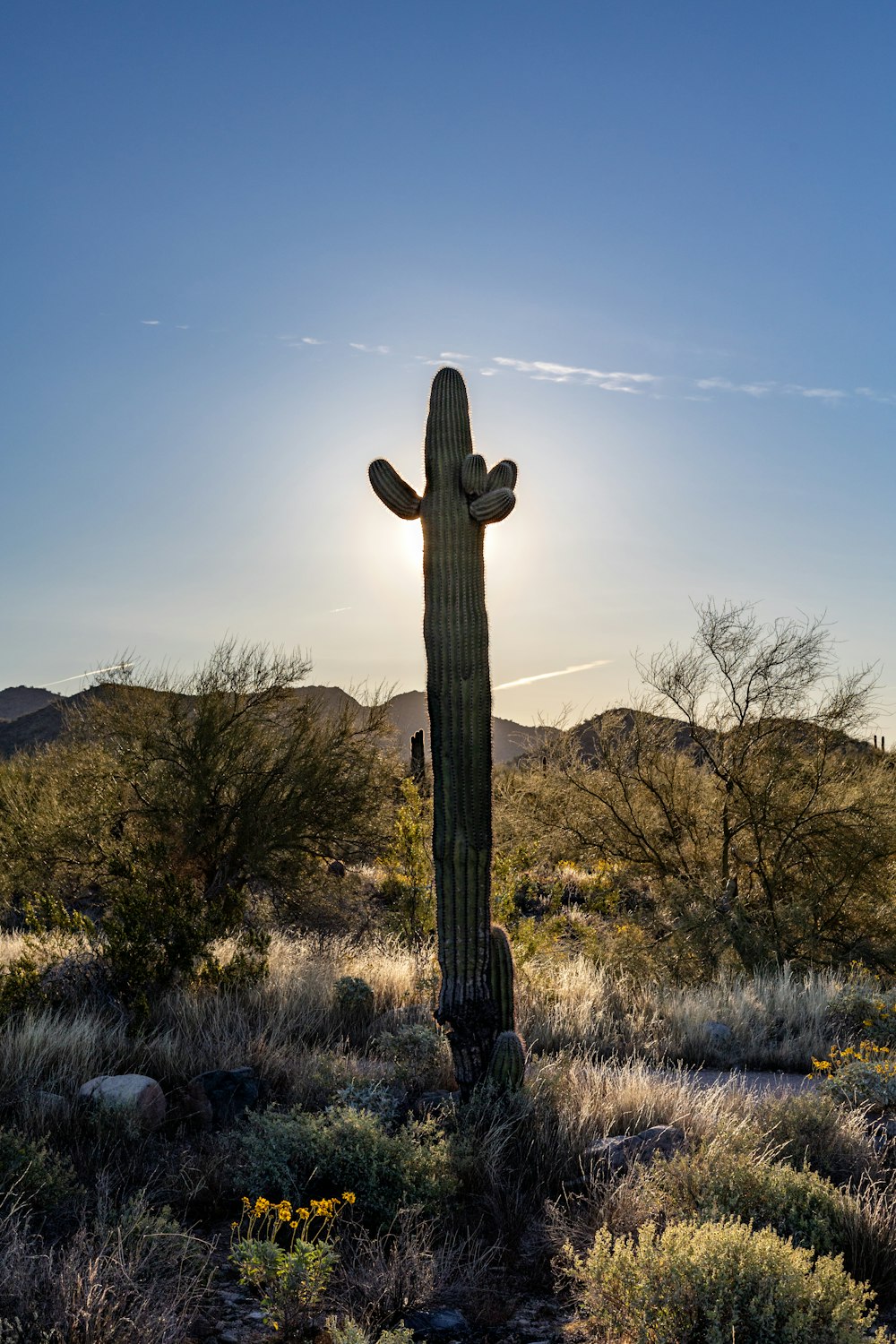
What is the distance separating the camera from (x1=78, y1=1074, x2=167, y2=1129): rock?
636cm

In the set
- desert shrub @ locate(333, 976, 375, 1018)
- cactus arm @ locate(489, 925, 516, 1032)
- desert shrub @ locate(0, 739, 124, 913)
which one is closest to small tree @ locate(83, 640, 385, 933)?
desert shrub @ locate(0, 739, 124, 913)

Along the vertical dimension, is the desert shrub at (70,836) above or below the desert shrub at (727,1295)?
above

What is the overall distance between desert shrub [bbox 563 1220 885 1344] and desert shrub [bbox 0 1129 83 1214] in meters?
2.78

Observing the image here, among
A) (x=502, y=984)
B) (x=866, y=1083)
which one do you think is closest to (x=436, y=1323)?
(x=502, y=984)

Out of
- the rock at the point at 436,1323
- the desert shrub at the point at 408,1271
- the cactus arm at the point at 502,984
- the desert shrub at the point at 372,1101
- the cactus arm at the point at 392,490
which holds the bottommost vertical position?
the rock at the point at 436,1323

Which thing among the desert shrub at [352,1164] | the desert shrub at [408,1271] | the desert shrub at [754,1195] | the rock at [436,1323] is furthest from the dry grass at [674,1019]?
the rock at [436,1323]

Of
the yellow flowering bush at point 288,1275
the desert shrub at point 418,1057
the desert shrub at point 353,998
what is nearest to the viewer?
the yellow flowering bush at point 288,1275

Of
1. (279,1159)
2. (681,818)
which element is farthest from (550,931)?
(279,1159)

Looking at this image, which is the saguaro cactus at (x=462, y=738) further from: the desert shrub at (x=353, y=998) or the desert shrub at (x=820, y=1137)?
the desert shrub at (x=353, y=998)

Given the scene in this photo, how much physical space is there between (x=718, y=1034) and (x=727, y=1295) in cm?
547

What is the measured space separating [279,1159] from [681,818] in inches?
387

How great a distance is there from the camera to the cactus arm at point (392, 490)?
294 inches

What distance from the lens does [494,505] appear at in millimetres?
7012

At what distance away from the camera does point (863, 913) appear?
45.5ft
